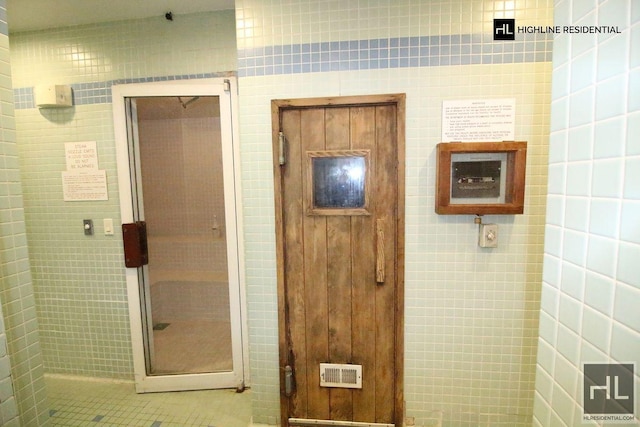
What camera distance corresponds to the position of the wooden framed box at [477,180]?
1581 mm

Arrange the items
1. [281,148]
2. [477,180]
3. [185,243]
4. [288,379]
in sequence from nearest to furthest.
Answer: [477,180]
[281,148]
[288,379]
[185,243]

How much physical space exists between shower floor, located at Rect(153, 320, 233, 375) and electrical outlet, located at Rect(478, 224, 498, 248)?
2.28 metres

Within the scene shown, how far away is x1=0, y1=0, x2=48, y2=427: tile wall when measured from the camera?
119 cm

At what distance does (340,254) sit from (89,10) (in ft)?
8.39

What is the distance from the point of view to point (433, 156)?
1.69 meters

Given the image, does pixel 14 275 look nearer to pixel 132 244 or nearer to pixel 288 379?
pixel 132 244

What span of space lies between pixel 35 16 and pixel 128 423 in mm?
3116

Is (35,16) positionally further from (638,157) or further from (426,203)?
(638,157)

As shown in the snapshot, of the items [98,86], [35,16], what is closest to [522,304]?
[98,86]

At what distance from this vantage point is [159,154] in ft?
14.7

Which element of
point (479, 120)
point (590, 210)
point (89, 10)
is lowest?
point (590, 210)

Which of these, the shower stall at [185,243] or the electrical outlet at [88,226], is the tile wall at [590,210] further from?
the electrical outlet at [88,226]

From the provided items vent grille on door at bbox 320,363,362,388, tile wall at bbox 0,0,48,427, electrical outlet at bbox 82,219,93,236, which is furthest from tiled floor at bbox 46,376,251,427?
electrical outlet at bbox 82,219,93,236

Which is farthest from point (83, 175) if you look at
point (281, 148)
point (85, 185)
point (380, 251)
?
point (380, 251)
